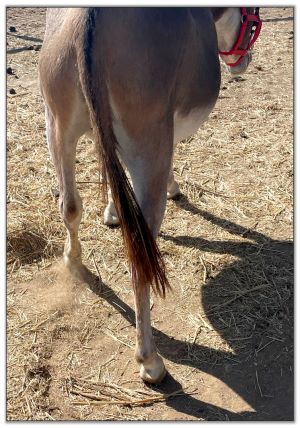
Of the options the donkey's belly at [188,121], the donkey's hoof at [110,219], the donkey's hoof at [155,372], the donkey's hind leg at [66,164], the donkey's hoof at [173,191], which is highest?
the donkey's belly at [188,121]

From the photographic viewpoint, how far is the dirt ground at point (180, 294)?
255 centimetres

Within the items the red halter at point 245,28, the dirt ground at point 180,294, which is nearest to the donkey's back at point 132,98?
the dirt ground at point 180,294

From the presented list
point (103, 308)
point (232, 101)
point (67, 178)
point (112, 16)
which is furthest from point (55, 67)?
point (232, 101)

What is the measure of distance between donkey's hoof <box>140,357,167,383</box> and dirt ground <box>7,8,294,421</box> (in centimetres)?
5

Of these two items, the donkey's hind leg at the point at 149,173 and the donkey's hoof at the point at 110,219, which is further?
the donkey's hoof at the point at 110,219

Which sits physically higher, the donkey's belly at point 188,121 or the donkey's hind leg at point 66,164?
the donkey's belly at point 188,121

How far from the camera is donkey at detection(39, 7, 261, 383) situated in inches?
84.9

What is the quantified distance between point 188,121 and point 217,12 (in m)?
0.79

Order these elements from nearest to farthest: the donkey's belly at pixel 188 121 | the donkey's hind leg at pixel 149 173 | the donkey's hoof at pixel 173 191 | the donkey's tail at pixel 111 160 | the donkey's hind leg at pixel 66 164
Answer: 1. the donkey's tail at pixel 111 160
2. the donkey's hind leg at pixel 149 173
3. the donkey's hind leg at pixel 66 164
4. the donkey's belly at pixel 188 121
5. the donkey's hoof at pixel 173 191

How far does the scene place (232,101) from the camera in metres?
5.22

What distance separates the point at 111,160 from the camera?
7.27 ft

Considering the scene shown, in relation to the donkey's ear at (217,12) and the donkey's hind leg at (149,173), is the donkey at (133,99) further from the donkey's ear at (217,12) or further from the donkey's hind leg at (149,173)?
the donkey's ear at (217,12)

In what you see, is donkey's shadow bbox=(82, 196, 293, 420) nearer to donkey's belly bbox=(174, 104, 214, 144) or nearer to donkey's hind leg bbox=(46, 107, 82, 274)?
donkey's hind leg bbox=(46, 107, 82, 274)

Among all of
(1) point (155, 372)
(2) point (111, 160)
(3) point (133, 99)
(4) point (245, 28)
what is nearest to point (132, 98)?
(3) point (133, 99)
